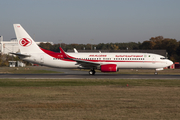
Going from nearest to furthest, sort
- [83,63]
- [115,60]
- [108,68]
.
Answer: [108,68]
[83,63]
[115,60]

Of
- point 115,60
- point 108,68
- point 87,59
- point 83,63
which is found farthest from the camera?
point 87,59

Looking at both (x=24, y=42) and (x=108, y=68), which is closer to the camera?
(x=108, y=68)

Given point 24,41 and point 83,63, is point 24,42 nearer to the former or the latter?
point 24,41

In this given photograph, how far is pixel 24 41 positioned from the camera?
41094 mm

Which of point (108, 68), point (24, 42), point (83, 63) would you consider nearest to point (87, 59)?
point (83, 63)

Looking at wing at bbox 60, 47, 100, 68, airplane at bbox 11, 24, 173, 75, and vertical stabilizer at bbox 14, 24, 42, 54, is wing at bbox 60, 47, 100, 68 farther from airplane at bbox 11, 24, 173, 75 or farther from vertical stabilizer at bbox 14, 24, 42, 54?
vertical stabilizer at bbox 14, 24, 42, 54

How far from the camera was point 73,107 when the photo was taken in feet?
44.0

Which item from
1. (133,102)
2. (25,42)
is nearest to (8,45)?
(25,42)

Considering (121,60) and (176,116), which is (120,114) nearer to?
(176,116)

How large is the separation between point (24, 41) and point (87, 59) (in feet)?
34.7

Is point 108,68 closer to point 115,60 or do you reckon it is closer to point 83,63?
point 115,60

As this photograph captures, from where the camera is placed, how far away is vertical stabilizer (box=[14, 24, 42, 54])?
41000 mm

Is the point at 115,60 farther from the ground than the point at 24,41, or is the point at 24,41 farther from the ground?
the point at 24,41

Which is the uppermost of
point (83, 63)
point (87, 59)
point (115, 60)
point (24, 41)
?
point (24, 41)
